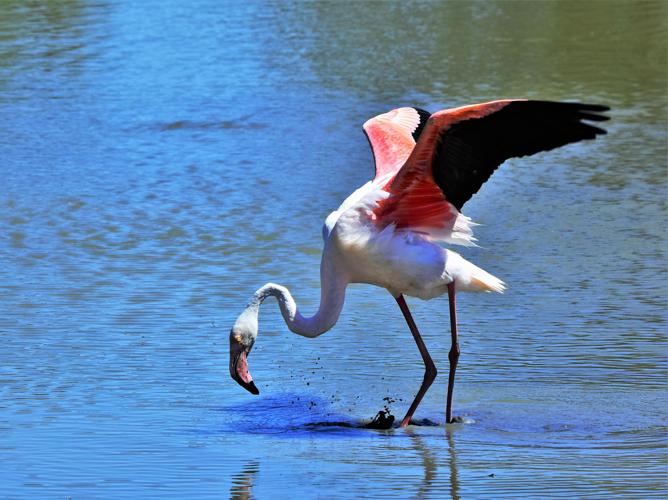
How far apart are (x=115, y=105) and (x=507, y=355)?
776 centimetres

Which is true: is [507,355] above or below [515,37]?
above

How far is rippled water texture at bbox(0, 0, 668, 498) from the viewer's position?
6453mm

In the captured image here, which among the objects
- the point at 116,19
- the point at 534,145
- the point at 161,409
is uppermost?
the point at 534,145

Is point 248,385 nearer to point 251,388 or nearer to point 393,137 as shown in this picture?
point 251,388

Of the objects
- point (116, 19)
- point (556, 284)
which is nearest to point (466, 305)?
point (556, 284)

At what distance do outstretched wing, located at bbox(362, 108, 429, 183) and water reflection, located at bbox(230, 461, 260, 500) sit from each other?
2.52 meters

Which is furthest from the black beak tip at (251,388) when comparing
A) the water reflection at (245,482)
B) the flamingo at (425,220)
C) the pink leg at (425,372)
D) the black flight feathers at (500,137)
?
the black flight feathers at (500,137)

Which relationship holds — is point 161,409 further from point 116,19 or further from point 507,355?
point 116,19

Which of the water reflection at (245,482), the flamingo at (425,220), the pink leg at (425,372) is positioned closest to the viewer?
the water reflection at (245,482)

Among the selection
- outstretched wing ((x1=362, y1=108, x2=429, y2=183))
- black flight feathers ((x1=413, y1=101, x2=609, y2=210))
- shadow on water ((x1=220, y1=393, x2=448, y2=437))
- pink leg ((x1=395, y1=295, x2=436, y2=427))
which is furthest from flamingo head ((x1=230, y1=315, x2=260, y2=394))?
outstretched wing ((x1=362, y1=108, x2=429, y2=183))

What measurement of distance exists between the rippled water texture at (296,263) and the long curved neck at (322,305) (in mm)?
346

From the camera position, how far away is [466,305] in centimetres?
941

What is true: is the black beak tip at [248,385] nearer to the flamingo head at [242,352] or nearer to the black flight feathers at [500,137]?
the flamingo head at [242,352]

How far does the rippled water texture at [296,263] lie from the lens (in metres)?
6.45
